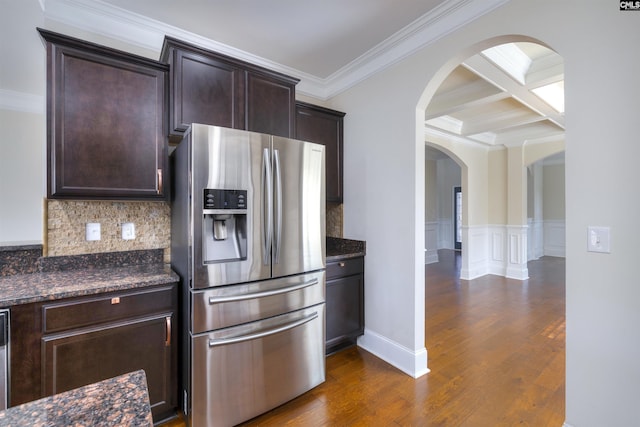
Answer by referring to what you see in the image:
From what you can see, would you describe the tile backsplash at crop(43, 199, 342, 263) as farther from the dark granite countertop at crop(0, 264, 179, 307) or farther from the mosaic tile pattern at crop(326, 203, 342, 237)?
the mosaic tile pattern at crop(326, 203, 342, 237)

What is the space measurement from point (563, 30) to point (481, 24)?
1.73ft

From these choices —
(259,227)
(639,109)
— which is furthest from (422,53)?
(259,227)

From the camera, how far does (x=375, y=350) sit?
107 inches

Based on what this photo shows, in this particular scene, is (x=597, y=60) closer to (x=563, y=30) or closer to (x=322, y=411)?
(x=563, y=30)

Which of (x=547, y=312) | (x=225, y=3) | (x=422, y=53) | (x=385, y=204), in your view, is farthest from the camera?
(x=547, y=312)

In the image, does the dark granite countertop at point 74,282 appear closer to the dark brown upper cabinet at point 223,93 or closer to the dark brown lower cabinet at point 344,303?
the dark brown upper cabinet at point 223,93

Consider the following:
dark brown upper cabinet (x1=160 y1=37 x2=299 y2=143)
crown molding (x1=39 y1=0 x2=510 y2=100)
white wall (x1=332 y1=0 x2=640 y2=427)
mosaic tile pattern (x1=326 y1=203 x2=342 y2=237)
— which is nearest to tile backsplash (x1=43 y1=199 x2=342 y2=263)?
dark brown upper cabinet (x1=160 y1=37 x2=299 y2=143)

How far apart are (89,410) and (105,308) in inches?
48.6

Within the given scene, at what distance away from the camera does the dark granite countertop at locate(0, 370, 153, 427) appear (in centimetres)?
57

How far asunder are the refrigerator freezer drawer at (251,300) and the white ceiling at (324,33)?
1.96m

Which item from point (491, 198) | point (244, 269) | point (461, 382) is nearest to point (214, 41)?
point (244, 269)

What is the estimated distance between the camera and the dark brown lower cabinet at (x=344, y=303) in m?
2.60

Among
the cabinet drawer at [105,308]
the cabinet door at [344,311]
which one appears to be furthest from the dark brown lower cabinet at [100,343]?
the cabinet door at [344,311]

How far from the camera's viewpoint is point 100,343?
161 cm
